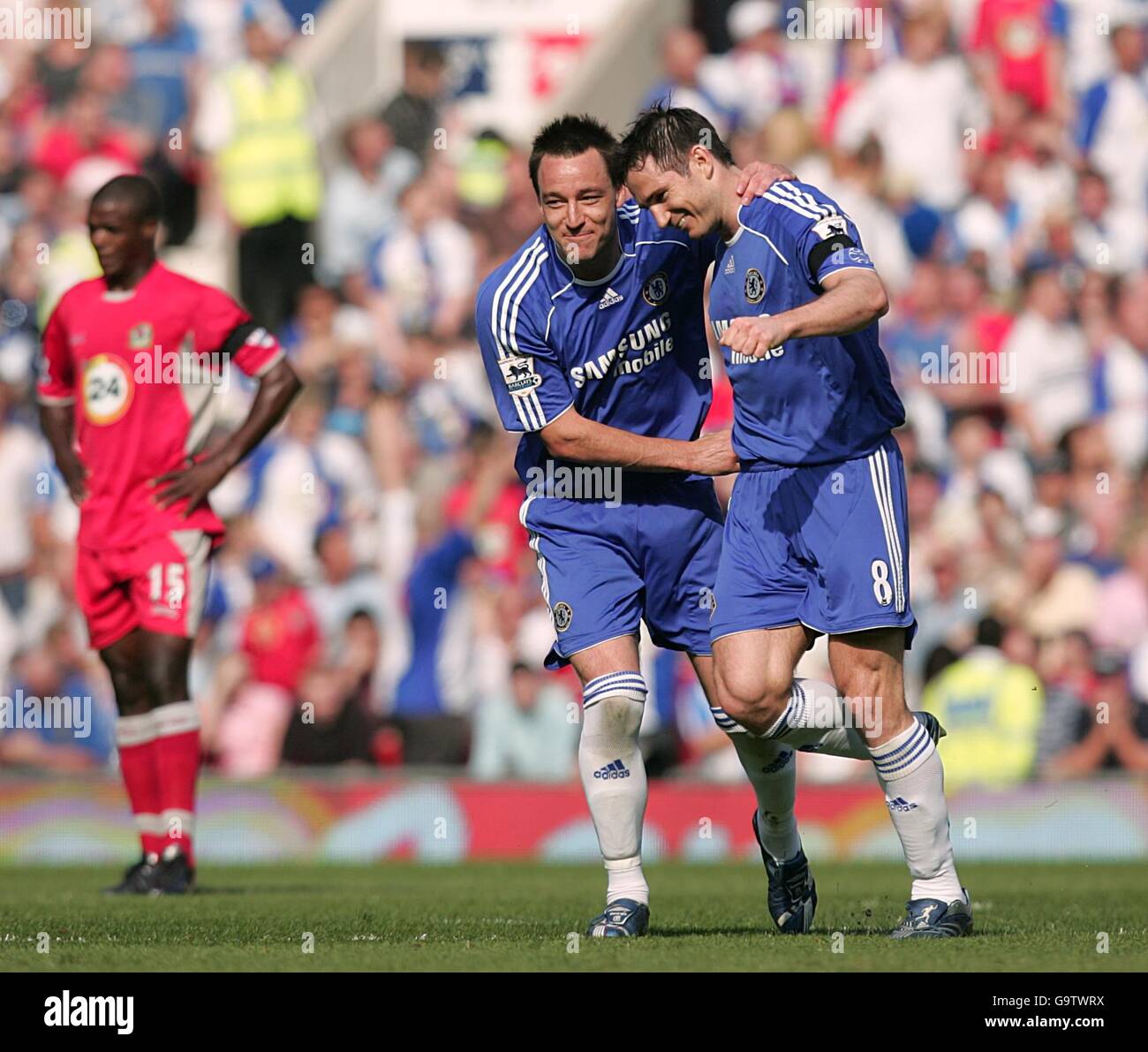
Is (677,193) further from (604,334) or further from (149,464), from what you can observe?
(149,464)

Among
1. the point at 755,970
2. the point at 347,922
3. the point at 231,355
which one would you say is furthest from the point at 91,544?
the point at 755,970

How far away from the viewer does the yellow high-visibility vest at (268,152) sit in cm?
1911

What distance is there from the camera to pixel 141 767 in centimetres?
1011

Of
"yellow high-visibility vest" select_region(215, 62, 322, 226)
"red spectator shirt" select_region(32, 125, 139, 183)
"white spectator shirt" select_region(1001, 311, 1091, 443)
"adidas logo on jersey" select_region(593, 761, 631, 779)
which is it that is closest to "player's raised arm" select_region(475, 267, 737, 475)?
"adidas logo on jersey" select_region(593, 761, 631, 779)

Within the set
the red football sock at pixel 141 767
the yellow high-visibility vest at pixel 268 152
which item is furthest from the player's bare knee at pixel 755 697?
the yellow high-visibility vest at pixel 268 152

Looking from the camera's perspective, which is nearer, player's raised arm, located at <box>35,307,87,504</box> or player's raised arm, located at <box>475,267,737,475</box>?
player's raised arm, located at <box>475,267,737,475</box>

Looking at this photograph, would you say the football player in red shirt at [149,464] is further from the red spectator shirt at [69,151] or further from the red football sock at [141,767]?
the red spectator shirt at [69,151]

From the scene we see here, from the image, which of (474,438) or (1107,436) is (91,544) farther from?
(1107,436)

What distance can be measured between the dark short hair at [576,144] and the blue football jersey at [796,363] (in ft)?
1.59

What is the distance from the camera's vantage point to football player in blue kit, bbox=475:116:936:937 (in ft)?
25.3

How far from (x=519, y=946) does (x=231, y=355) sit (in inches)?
166

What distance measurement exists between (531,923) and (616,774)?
0.76 m

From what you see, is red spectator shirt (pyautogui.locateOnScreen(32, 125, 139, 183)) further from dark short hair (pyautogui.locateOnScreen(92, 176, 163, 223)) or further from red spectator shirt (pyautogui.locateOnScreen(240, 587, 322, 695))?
dark short hair (pyautogui.locateOnScreen(92, 176, 163, 223))

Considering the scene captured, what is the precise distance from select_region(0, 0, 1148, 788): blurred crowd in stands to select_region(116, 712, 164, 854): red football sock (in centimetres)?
401
